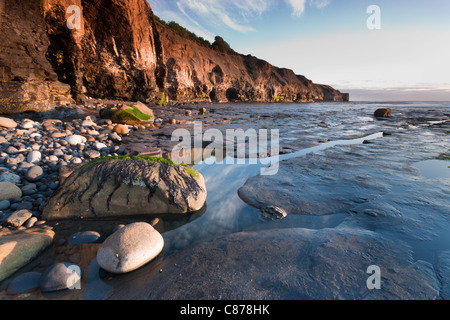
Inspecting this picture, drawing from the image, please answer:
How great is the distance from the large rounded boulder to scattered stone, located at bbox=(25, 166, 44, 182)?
0.87 m

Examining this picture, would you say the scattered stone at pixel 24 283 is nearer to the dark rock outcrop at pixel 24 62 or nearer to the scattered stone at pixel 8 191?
the scattered stone at pixel 8 191

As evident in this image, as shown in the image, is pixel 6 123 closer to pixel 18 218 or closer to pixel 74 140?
pixel 74 140

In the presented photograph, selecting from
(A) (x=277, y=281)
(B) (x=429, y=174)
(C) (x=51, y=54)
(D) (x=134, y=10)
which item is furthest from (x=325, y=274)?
(D) (x=134, y=10)

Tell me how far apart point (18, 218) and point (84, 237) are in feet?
2.78

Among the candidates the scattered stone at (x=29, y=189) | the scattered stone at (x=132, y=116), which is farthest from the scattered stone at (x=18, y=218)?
the scattered stone at (x=132, y=116)

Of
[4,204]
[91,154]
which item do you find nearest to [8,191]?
[4,204]

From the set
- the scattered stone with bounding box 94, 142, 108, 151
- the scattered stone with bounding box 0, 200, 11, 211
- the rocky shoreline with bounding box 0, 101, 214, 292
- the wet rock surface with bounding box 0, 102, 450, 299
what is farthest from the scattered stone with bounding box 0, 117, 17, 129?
the scattered stone with bounding box 0, 200, 11, 211

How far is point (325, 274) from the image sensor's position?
1.58m

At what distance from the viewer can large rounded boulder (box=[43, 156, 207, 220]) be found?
8.03ft

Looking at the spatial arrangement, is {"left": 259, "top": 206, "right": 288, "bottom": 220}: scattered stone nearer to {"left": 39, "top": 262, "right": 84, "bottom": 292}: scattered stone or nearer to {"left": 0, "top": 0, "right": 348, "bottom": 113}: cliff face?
{"left": 39, "top": 262, "right": 84, "bottom": 292}: scattered stone

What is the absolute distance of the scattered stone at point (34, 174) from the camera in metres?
3.00

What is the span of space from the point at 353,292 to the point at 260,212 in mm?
1328

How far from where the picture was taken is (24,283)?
4.85 ft
